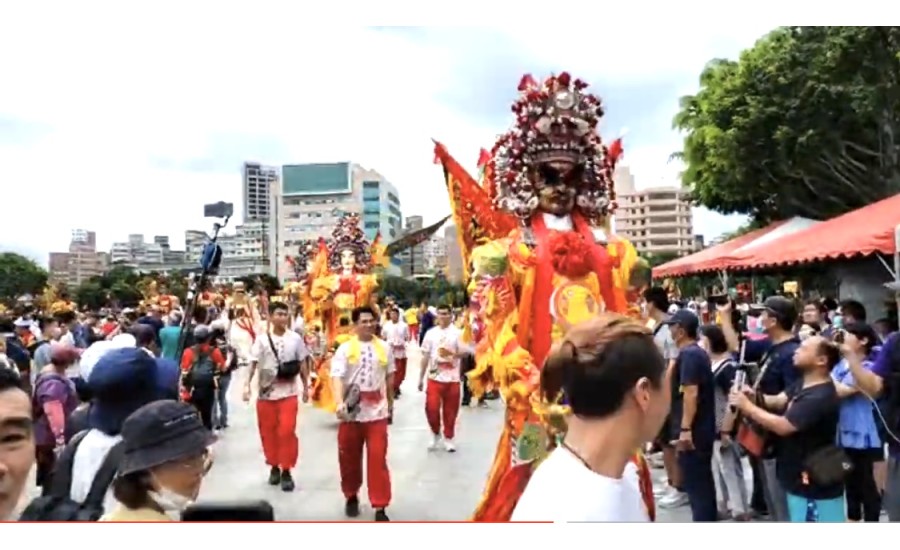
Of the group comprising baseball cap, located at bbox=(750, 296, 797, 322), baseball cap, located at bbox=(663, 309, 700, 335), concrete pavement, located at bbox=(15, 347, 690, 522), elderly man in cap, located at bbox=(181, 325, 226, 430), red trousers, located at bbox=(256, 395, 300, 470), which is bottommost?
concrete pavement, located at bbox=(15, 347, 690, 522)

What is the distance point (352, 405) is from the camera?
13.2 ft

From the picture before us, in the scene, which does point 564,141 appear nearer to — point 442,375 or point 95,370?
point 95,370

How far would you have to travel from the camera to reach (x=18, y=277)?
2867 millimetres

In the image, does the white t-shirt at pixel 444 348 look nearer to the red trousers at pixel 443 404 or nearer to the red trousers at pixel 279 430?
the red trousers at pixel 443 404

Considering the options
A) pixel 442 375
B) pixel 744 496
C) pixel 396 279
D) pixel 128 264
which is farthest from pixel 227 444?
pixel 396 279

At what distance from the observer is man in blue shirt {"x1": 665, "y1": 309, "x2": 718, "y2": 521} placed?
3469 mm

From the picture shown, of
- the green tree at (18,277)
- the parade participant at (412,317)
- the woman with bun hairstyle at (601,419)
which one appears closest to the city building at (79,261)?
the green tree at (18,277)

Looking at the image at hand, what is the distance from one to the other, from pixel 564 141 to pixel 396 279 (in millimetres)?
10421

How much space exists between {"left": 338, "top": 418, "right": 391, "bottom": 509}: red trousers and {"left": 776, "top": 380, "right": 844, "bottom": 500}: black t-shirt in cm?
189

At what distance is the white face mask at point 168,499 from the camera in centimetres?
169

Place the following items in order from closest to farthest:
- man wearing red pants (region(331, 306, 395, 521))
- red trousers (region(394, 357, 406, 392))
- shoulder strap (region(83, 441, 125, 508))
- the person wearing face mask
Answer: the person wearing face mask, shoulder strap (region(83, 441, 125, 508)), man wearing red pants (region(331, 306, 395, 521)), red trousers (region(394, 357, 406, 392))

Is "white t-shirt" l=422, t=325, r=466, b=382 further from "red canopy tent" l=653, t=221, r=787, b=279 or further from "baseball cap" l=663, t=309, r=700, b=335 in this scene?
"baseball cap" l=663, t=309, r=700, b=335

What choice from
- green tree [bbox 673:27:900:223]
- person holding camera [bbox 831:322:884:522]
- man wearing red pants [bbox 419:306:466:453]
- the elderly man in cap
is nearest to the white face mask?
green tree [bbox 673:27:900:223]

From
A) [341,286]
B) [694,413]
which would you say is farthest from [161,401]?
[341,286]
